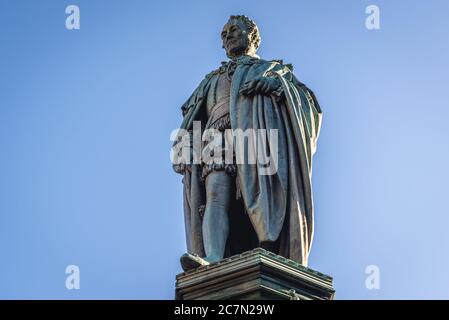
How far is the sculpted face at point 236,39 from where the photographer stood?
23.6 m

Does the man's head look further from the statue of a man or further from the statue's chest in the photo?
the statue's chest

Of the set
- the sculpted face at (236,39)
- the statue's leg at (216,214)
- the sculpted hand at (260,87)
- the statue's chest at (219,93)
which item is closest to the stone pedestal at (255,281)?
the statue's leg at (216,214)

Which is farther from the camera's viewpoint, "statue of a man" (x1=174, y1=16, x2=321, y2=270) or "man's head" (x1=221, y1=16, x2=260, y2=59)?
"man's head" (x1=221, y1=16, x2=260, y2=59)

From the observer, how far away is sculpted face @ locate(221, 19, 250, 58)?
23.6 meters

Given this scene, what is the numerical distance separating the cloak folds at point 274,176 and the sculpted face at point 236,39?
2.28 feet

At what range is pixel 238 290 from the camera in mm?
19234

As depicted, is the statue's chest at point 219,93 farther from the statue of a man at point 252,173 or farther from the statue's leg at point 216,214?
the statue's leg at point 216,214

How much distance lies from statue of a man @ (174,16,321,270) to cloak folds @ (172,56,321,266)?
0.04ft

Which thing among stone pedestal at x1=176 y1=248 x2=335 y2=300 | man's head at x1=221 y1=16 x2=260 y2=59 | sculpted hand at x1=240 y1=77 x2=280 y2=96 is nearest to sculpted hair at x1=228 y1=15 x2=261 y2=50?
man's head at x1=221 y1=16 x2=260 y2=59
